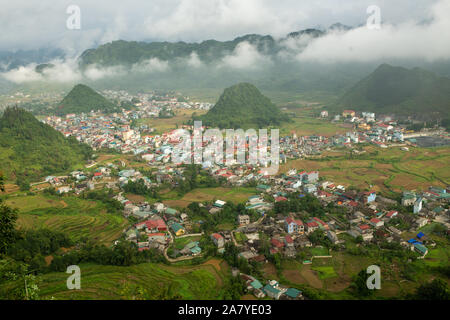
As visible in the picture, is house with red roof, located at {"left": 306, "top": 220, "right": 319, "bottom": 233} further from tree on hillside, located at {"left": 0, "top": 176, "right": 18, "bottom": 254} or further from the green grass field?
tree on hillside, located at {"left": 0, "top": 176, "right": 18, "bottom": 254}

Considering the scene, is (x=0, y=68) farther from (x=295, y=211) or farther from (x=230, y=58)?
(x=295, y=211)

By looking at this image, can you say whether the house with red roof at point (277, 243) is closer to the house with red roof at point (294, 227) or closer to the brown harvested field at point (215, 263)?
the house with red roof at point (294, 227)

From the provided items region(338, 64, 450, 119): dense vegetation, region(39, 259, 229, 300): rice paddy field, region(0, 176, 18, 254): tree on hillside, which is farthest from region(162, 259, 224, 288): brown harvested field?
region(338, 64, 450, 119): dense vegetation

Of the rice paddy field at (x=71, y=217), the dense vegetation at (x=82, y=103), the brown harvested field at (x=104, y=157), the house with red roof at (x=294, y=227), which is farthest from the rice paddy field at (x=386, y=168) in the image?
the dense vegetation at (x=82, y=103)

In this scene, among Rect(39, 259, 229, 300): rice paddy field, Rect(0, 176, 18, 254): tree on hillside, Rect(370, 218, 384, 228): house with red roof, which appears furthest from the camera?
Rect(370, 218, 384, 228): house with red roof

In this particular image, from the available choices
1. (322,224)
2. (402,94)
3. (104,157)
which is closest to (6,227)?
(322,224)

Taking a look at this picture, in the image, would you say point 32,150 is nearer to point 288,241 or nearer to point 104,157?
point 104,157
